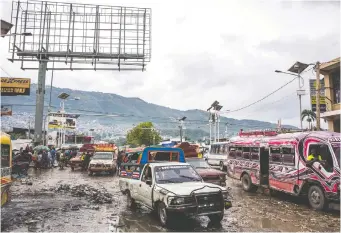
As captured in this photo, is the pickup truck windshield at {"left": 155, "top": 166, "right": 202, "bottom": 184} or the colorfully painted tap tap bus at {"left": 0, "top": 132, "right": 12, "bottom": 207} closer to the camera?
the colorfully painted tap tap bus at {"left": 0, "top": 132, "right": 12, "bottom": 207}

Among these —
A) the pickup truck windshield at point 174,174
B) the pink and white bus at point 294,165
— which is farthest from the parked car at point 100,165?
the pickup truck windshield at point 174,174

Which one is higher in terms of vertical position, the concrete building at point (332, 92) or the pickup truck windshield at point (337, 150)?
the concrete building at point (332, 92)

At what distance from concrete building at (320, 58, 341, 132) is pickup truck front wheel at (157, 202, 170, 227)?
2038cm

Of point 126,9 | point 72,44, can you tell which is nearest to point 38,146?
point 72,44

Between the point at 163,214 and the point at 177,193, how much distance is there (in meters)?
0.86

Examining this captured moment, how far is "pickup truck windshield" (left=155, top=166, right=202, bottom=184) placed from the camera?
9.38 meters

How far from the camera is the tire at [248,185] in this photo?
610 inches

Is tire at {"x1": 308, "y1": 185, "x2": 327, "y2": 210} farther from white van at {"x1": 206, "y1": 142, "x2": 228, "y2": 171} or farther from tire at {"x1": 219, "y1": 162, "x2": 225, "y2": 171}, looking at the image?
tire at {"x1": 219, "y1": 162, "x2": 225, "y2": 171}

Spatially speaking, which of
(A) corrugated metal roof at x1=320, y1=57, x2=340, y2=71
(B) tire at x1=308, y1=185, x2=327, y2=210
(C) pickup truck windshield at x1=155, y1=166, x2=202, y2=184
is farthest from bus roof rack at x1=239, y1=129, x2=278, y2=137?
(A) corrugated metal roof at x1=320, y1=57, x2=340, y2=71

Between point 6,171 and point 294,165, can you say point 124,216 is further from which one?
point 294,165

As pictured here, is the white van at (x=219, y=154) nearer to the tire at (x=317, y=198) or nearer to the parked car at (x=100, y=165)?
the parked car at (x=100, y=165)

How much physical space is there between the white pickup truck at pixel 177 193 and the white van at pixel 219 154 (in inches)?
722

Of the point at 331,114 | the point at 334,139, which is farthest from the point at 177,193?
the point at 331,114

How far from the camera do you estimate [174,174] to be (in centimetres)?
966
